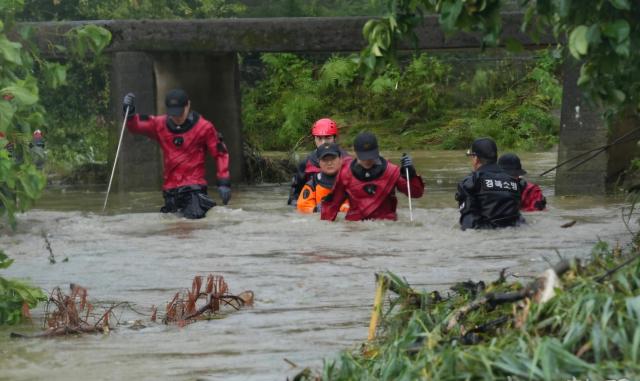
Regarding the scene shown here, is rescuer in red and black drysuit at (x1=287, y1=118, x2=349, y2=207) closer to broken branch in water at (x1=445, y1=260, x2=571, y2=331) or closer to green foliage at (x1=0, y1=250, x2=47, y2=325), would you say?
green foliage at (x1=0, y1=250, x2=47, y2=325)

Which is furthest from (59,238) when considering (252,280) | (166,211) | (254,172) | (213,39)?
(254,172)

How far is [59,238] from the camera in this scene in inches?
524

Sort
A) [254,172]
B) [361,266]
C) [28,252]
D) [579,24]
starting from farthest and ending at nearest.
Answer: [254,172], [28,252], [361,266], [579,24]

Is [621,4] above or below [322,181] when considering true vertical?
above

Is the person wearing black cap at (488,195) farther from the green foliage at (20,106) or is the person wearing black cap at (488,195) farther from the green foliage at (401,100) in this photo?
the green foliage at (401,100)

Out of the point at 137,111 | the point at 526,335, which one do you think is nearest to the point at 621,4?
the point at 526,335

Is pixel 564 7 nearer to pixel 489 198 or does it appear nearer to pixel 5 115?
pixel 5 115

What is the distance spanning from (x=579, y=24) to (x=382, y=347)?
1725 mm

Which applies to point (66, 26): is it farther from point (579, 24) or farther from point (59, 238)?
point (579, 24)

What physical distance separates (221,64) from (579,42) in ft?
46.1

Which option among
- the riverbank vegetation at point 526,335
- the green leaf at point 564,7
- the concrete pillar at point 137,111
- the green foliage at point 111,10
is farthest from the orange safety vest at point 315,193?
the green foliage at point 111,10

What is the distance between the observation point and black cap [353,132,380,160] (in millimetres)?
12812

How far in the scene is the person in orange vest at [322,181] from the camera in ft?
45.2

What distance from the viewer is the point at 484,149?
12227 mm
